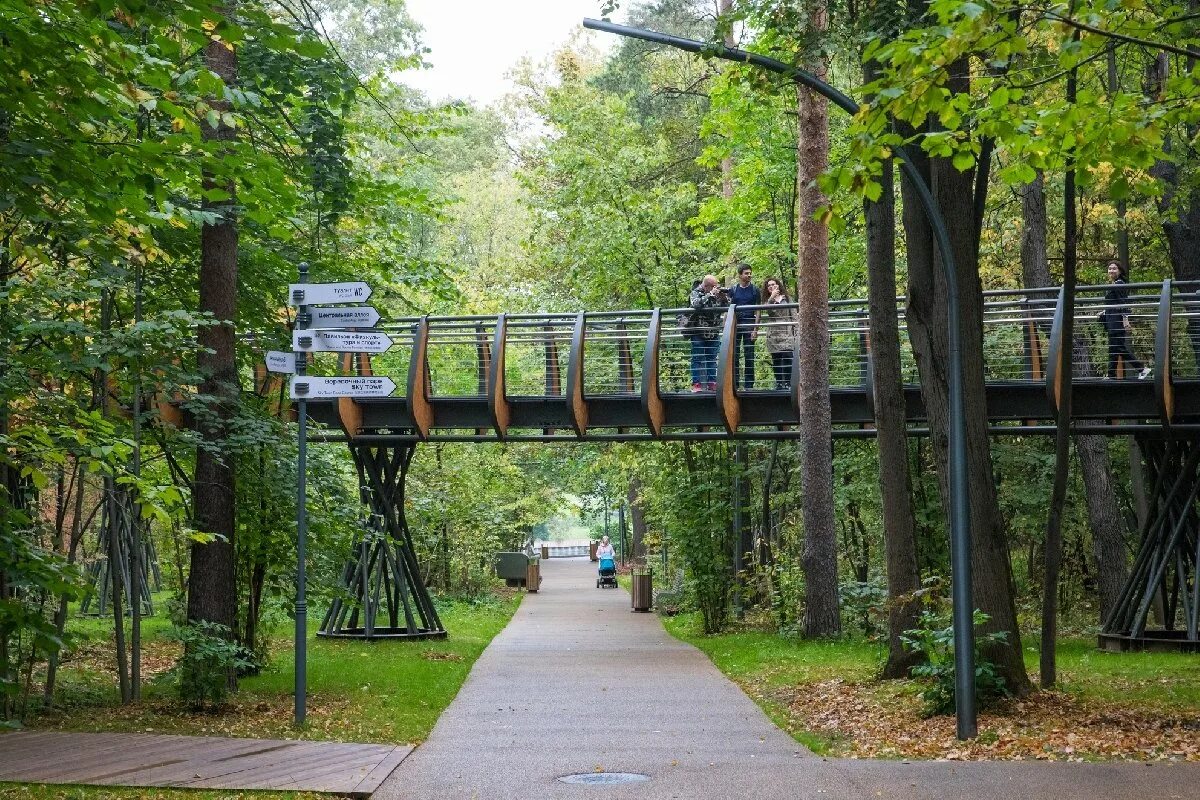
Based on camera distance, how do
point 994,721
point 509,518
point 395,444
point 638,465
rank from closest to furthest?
point 994,721 < point 395,444 < point 638,465 < point 509,518

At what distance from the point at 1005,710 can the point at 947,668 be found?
69 cm

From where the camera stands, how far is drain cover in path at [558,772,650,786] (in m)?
8.80

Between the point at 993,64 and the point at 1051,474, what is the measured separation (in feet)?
55.6

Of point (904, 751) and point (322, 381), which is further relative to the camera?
point (322, 381)

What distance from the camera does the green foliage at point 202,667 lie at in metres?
11.9

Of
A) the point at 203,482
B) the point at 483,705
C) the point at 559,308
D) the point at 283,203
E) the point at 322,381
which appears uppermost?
the point at 559,308

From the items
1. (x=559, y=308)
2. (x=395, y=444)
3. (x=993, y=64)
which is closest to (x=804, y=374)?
(x=395, y=444)

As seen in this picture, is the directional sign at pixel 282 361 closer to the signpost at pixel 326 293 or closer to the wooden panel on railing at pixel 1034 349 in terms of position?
the signpost at pixel 326 293

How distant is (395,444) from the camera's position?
2047 cm

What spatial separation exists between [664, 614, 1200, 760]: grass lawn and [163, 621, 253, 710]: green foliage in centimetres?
502

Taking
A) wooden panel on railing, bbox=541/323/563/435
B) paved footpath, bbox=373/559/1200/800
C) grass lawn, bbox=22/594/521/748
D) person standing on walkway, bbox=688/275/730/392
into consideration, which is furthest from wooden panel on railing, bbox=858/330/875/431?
grass lawn, bbox=22/594/521/748

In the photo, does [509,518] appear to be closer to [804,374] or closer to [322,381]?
[804,374]

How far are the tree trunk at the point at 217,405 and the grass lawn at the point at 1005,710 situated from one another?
552cm

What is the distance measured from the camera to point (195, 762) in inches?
363
